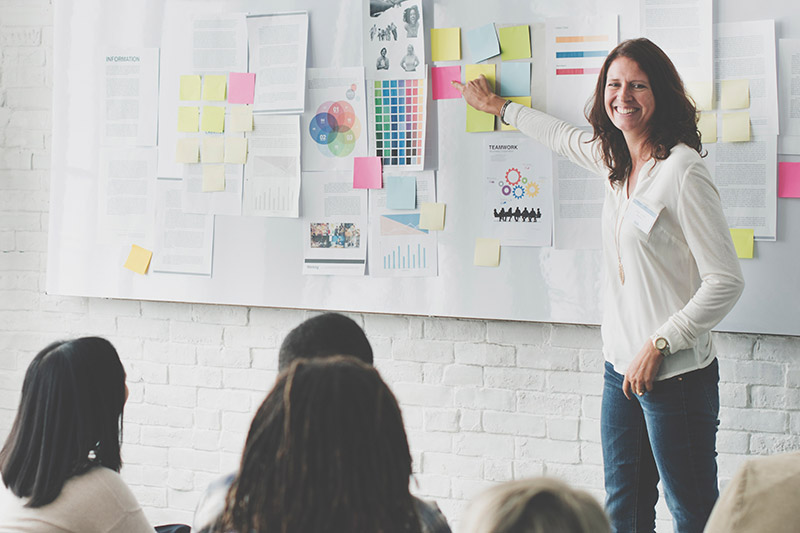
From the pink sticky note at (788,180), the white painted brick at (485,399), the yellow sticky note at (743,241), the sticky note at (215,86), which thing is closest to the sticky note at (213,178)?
the sticky note at (215,86)

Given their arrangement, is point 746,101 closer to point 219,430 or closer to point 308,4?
point 308,4

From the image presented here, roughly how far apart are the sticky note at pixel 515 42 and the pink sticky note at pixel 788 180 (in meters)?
0.81

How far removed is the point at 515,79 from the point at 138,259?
146 centimetres

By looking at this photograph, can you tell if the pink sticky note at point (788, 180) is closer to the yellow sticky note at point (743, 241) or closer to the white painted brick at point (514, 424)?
the yellow sticky note at point (743, 241)

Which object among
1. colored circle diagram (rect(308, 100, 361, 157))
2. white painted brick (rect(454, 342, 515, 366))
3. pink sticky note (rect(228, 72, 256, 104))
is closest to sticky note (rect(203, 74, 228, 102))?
pink sticky note (rect(228, 72, 256, 104))

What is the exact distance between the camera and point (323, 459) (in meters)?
1.09

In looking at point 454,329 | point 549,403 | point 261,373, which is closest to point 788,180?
point 549,403

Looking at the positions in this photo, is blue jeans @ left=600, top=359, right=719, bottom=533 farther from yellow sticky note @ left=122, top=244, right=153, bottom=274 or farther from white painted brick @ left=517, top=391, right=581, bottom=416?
yellow sticky note @ left=122, top=244, right=153, bottom=274

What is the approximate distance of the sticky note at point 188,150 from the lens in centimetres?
276

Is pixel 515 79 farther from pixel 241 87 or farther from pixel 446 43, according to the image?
pixel 241 87

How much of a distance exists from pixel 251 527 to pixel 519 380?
60.6 inches

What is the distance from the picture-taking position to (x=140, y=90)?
111 inches

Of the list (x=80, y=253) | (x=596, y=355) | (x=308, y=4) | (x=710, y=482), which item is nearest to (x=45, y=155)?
(x=80, y=253)

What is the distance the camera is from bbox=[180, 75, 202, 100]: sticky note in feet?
9.04
